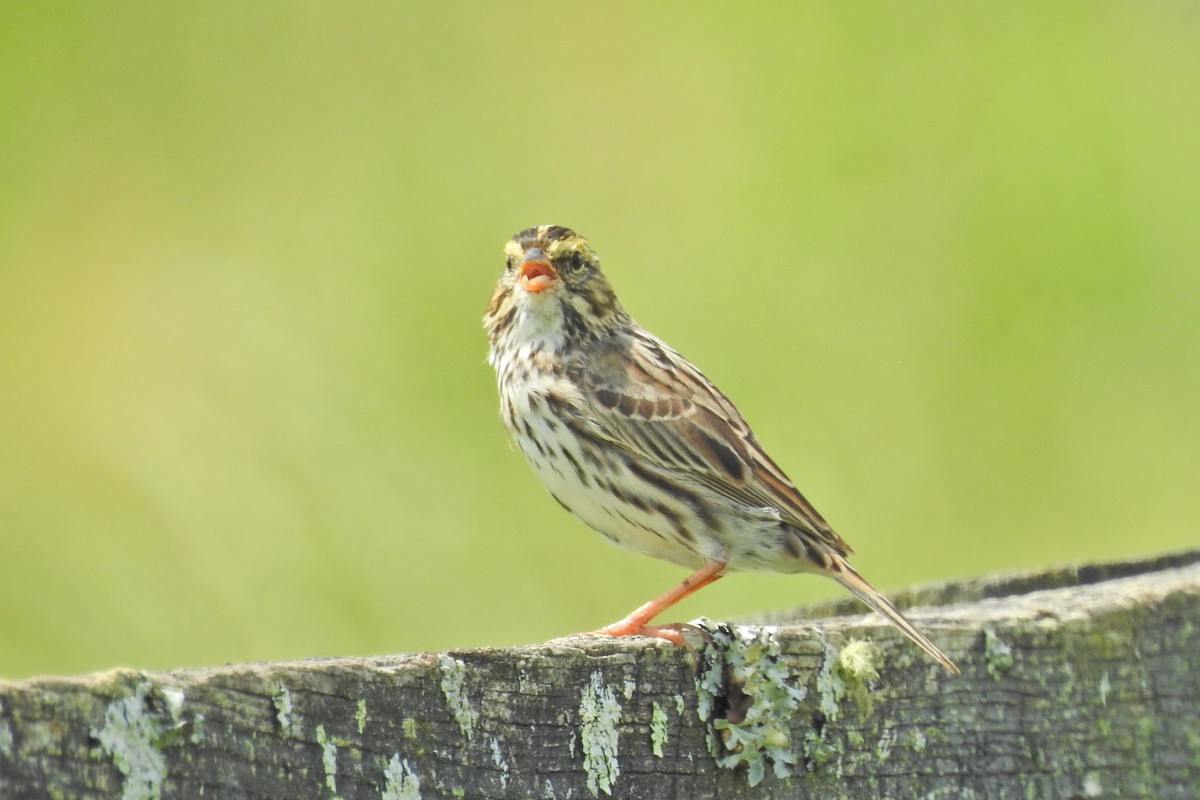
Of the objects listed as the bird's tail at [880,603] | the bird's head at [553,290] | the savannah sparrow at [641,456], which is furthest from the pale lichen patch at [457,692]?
the bird's head at [553,290]

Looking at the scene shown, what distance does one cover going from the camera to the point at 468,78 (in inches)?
285

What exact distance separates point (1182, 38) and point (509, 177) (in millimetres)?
4117

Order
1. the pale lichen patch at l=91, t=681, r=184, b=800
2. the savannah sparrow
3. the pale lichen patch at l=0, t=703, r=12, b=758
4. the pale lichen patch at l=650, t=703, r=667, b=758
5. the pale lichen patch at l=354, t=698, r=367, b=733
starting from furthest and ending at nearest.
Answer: the savannah sparrow, the pale lichen patch at l=650, t=703, r=667, b=758, the pale lichen patch at l=354, t=698, r=367, b=733, the pale lichen patch at l=91, t=681, r=184, b=800, the pale lichen patch at l=0, t=703, r=12, b=758

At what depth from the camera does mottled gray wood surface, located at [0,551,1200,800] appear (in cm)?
216

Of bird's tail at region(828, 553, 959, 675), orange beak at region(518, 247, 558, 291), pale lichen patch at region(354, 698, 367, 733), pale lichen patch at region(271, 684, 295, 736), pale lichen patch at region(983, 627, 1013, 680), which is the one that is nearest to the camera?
pale lichen patch at region(271, 684, 295, 736)

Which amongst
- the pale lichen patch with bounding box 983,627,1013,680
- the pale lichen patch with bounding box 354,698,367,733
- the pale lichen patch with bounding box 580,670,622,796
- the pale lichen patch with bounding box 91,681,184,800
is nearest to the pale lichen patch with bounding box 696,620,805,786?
the pale lichen patch with bounding box 580,670,622,796

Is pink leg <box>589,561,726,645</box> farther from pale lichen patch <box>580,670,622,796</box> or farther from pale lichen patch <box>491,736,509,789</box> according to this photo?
pale lichen patch <box>491,736,509,789</box>

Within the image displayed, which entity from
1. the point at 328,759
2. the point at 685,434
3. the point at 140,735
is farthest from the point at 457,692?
the point at 685,434

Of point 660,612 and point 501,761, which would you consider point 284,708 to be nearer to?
point 501,761

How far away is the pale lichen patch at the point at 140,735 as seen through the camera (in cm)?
209

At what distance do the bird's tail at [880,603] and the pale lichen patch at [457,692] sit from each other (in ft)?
4.11

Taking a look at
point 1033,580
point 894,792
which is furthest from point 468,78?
point 894,792

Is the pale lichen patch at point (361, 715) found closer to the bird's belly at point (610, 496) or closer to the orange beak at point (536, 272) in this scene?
the bird's belly at point (610, 496)

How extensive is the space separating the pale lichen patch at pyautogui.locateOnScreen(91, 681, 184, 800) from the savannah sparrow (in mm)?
2816
